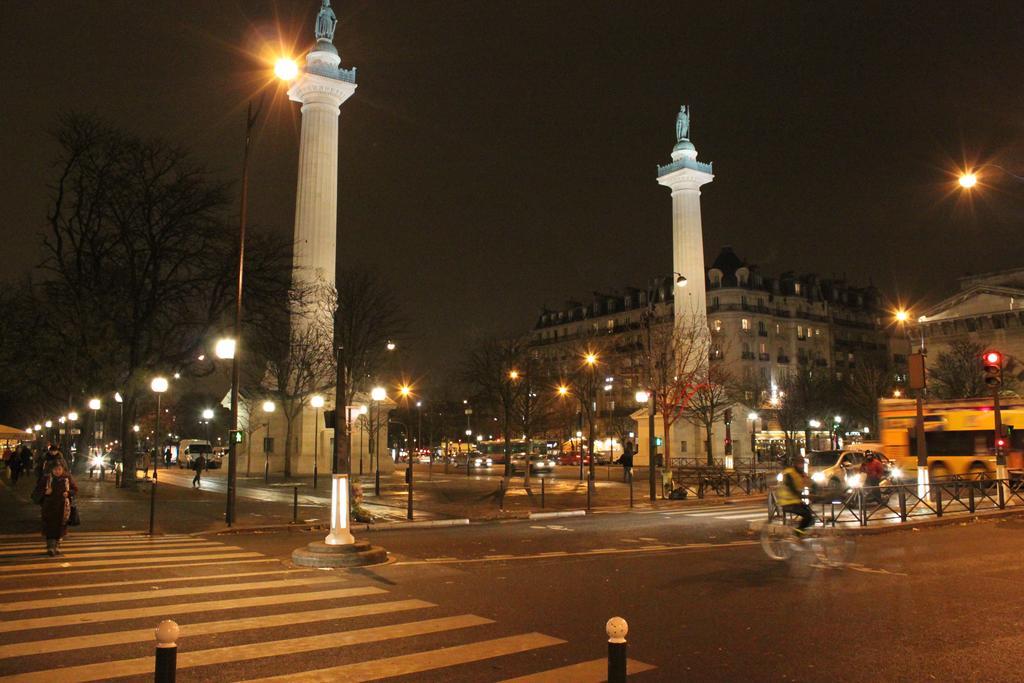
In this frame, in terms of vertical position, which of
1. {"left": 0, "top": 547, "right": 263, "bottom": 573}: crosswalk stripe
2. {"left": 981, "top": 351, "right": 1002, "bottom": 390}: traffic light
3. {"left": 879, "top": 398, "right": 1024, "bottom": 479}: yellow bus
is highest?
{"left": 981, "top": 351, "right": 1002, "bottom": 390}: traffic light

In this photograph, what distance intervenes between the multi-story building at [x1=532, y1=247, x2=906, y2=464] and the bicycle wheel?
61.9 metres

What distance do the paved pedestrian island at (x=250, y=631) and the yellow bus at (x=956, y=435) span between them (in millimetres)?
31114

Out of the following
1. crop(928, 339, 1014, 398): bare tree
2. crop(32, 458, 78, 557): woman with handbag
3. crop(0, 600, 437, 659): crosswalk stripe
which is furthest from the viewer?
crop(928, 339, 1014, 398): bare tree

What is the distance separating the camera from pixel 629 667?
287 inches

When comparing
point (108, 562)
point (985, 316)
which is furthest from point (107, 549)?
point (985, 316)

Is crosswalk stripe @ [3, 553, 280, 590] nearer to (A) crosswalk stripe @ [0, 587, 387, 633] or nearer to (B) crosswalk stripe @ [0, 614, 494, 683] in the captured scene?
(A) crosswalk stripe @ [0, 587, 387, 633]

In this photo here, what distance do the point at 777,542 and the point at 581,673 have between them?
9450 mm

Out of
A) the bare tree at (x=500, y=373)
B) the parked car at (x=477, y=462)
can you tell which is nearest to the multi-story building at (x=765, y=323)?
the parked car at (x=477, y=462)

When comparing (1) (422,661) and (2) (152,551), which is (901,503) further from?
(2) (152,551)

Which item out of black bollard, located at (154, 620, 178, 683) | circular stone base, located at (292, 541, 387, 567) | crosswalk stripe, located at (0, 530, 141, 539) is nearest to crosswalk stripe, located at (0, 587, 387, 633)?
circular stone base, located at (292, 541, 387, 567)

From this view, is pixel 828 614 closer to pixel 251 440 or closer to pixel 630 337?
pixel 251 440

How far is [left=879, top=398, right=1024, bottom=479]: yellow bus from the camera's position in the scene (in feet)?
119

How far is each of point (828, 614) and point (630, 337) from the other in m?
58.0

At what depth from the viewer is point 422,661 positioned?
7.36 meters
